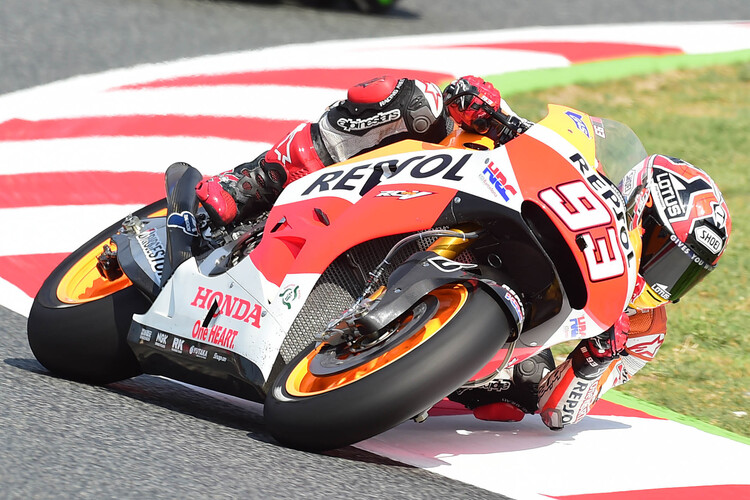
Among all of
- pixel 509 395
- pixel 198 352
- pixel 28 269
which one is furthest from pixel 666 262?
pixel 28 269

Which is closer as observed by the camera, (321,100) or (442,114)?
(442,114)

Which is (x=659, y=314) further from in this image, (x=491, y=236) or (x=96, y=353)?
(x=96, y=353)

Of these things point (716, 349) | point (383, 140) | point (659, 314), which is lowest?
point (716, 349)

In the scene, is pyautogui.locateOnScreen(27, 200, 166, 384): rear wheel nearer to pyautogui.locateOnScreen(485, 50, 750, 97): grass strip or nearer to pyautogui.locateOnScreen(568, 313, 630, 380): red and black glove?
pyautogui.locateOnScreen(568, 313, 630, 380): red and black glove

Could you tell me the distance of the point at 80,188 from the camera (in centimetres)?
679

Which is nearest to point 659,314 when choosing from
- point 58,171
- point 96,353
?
point 96,353

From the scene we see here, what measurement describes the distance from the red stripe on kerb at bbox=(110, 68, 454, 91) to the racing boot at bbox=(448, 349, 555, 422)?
4.43 m

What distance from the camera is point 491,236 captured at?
3.64 metres

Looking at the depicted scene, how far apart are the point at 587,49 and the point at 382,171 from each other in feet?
23.5

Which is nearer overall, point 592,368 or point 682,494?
point 682,494

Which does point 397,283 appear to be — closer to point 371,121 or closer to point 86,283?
point 371,121

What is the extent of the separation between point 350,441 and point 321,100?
507cm

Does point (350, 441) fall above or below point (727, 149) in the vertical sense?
above

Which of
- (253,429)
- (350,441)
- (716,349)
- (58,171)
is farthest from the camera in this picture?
(58,171)
